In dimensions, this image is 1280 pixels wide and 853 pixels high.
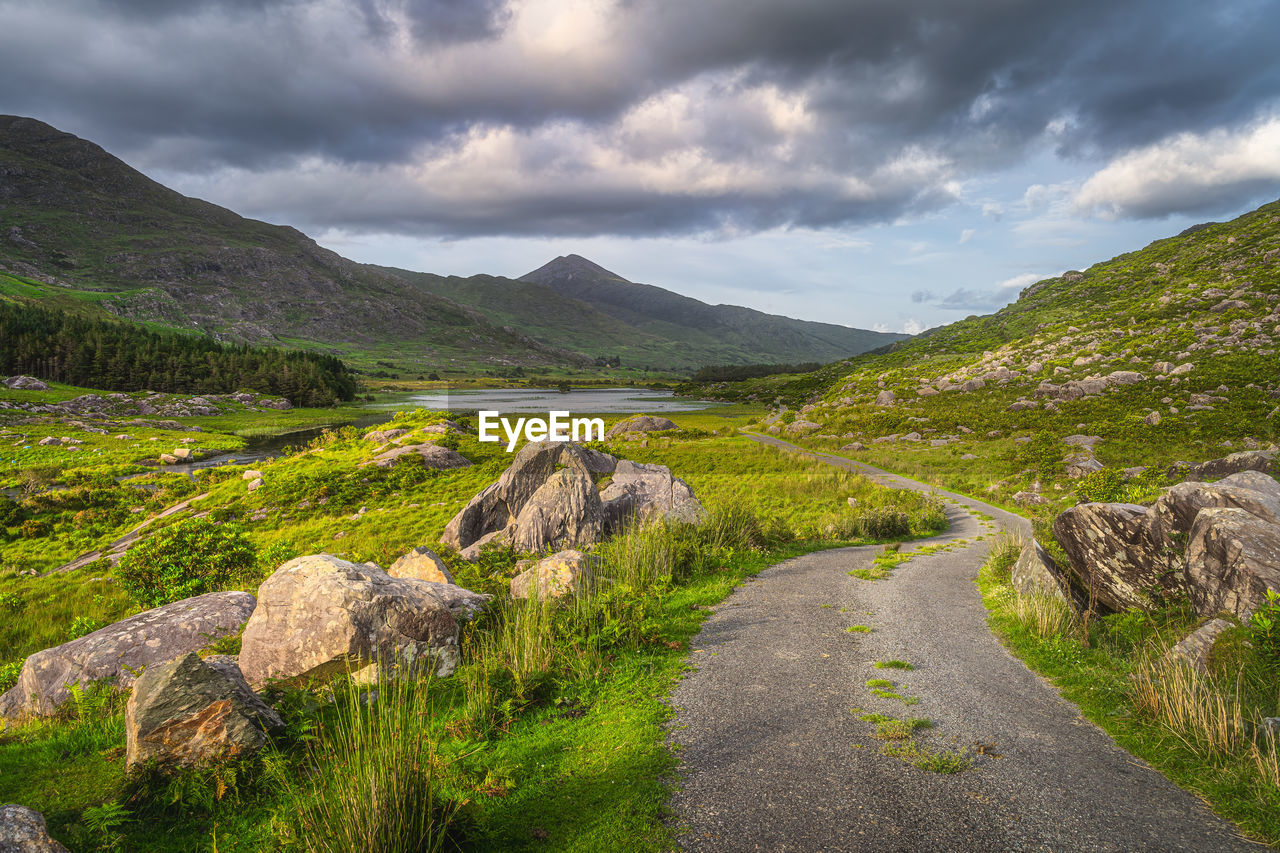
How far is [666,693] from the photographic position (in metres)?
9.12

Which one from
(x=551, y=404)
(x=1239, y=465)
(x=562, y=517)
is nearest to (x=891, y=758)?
(x=562, y=517)

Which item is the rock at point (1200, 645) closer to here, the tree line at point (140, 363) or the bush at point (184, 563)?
the bush at point (184, 563)

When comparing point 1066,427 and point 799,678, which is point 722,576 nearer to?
point 799,678

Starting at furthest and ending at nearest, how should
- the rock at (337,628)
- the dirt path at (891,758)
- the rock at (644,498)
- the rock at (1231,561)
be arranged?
the rock at (644,498)
the rock at (1231,561)
the rock at (337,628)
the dirt path at (891,758)

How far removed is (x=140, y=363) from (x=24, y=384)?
85.9 ft

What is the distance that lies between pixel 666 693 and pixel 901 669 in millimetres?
4619

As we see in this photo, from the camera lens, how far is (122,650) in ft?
34.0

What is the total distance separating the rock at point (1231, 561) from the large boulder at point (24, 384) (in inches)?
5051

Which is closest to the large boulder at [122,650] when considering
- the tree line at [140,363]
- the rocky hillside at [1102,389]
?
the rocky hillside at [1102,389]

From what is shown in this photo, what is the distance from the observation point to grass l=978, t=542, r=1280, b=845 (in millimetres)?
6367

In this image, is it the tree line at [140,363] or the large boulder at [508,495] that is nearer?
the large boulder at [508,495]

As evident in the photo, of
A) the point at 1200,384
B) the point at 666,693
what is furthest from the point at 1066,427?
the point at 666,693

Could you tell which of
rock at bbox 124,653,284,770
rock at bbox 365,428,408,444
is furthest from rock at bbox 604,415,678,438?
rock at bbox 124,653,284,770

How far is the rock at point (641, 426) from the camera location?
67562 millimetres
